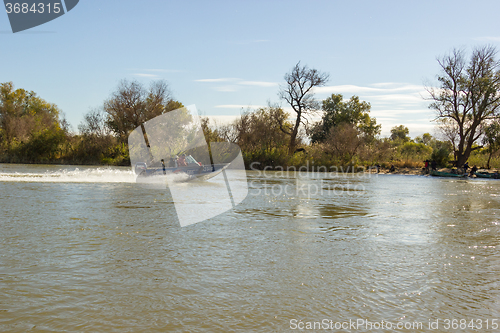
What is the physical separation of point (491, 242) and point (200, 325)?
7.15m

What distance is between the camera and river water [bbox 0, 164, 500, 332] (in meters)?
4.32

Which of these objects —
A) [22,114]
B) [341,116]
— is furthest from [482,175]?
[22,114]

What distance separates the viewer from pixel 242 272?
5.90m

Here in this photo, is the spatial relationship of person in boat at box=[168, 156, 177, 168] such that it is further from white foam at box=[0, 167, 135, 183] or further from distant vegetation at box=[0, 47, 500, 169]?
distant vegetation at box=[0, 47, 500, 169]

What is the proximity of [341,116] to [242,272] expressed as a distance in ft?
172

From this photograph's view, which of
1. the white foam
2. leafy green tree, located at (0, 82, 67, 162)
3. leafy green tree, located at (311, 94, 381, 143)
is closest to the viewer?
the white foam

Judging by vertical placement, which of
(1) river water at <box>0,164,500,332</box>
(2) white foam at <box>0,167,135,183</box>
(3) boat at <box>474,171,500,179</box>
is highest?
(2) white foam at <box>0,167,135,183</box>

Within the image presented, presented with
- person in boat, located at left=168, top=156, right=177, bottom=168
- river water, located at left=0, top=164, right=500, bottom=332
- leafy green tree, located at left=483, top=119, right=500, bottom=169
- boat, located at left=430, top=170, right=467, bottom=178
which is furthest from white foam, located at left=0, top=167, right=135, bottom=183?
leafy green tree, located at left=483, top=119, right=500, bottom=169

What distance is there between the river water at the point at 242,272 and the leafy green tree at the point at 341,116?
44.3 m

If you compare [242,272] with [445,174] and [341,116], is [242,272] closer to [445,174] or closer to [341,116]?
[445,174]

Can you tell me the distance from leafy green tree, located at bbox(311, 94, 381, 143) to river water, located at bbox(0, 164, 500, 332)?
145ft

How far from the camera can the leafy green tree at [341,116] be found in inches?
2173

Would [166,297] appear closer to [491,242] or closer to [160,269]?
[160,269]

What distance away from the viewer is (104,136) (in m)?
48.0
